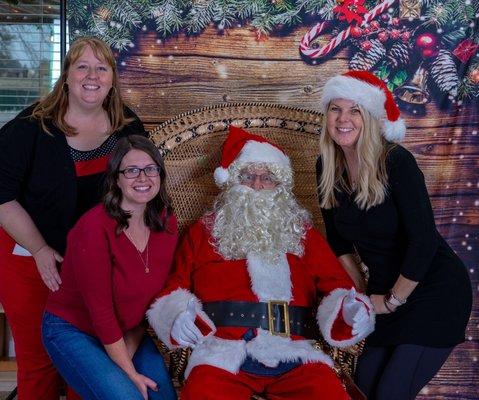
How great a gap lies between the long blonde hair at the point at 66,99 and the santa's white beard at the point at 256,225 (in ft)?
1.85

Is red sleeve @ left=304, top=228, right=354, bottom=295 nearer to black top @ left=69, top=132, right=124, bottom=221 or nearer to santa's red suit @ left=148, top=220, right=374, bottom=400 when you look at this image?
santa's red suit @ left=148, top=220, right=374, bottom=400

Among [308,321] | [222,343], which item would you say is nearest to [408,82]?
[308,321]

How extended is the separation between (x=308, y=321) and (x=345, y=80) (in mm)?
945

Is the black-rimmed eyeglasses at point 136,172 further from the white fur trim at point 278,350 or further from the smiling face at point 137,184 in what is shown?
the white fur trim at point 278,350

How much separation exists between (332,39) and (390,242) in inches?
52.1

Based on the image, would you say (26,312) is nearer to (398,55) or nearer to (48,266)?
(48,266)

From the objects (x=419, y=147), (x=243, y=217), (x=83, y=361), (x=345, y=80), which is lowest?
(x=83, y=361)

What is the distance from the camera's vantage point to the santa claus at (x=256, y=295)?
2193 mm

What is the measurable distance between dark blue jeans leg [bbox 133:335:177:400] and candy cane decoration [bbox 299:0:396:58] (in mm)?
1708

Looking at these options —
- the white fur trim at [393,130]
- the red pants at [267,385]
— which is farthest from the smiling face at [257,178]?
the red pants at [267,385]

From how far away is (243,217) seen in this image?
2.48 m

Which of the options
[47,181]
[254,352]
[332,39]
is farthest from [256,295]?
[332,39]

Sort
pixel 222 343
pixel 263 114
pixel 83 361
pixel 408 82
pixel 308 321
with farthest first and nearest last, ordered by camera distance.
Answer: pixel 408 82
pixel 263 114
pixel 308 321
pixel 222 343
pixel 83 361

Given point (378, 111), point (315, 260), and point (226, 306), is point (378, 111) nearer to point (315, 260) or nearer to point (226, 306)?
point (315, 260)
